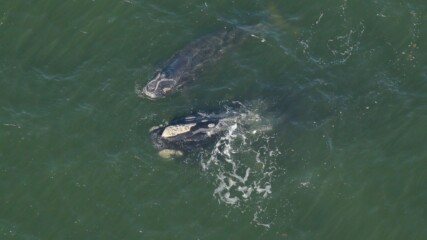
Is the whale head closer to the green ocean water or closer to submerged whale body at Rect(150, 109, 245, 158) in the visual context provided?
the green ocean water

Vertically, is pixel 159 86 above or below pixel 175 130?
above

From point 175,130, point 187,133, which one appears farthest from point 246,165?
point 175,130

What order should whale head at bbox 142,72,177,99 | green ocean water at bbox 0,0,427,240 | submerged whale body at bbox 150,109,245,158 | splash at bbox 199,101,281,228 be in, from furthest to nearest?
1. whale head at bbox 142,72,177,99
2. submerged whale body at bbox 150,109,245,158
3. splash at bbox 199,101,281,228
4. green ocean water at bbox 0,0,427,240

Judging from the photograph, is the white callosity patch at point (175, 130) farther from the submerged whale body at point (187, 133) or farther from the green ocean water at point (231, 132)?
the green ocean water at point (231, 132)

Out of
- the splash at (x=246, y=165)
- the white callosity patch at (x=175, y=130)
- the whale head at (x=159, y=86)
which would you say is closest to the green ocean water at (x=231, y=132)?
the splash at (x=246, y=165)

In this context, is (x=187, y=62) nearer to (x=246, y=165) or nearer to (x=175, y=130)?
(x=175, y=130)

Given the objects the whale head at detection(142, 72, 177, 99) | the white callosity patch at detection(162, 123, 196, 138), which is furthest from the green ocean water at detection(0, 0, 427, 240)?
the white callosity patch at detection(162, 123, 196, 138)
